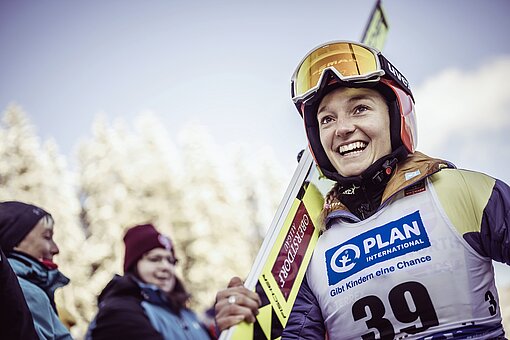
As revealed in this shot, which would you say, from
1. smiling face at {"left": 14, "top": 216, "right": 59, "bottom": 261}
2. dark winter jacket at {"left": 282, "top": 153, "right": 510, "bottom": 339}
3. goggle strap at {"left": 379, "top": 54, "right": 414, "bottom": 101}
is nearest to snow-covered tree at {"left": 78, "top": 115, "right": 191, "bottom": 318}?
smiling face at {"left": 14, "top": 216, "right": 59, "bottom": 261}

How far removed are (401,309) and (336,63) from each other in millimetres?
745

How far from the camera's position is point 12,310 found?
2.01 metres

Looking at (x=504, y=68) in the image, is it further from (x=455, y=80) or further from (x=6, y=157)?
(x=6, y=157)

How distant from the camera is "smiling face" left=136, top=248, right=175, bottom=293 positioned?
3.85 meters

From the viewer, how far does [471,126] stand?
2.63 metres

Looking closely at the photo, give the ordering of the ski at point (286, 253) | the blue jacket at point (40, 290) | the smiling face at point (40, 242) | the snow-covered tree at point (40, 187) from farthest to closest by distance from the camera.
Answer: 1. the snow-covered tree at point (40, 187)
2. the smiling face at point (40, 242)
3. the blue jacket at point (40, 290)
4. the ski at point (286, 253)

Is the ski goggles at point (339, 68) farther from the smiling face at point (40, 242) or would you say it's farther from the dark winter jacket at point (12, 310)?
the smiling face at point (40, 242)

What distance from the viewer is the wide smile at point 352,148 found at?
1.78 m

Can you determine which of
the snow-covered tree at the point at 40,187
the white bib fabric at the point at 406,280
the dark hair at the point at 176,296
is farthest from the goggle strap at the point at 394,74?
the snow-covered tree at the point at 40,187

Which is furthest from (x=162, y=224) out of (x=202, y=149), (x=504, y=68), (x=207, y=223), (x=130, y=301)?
(x=504, y=68)

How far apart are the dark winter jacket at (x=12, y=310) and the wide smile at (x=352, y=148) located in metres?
1.14

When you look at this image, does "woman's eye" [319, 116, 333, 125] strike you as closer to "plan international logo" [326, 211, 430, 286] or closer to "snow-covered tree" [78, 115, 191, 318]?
"plan international logo" [326, 211, 430, 286]

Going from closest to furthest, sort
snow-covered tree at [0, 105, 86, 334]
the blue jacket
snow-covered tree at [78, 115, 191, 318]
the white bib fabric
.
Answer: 1. the white bib fabric
2. the blue jacket
3. snow-covered tree at [0, 105, 86, 334]
4. snow-covered tree at [78, 115, 191, 318]

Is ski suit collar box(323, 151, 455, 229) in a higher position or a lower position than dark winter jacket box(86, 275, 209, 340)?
higher
